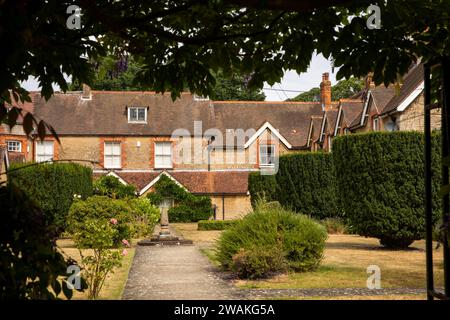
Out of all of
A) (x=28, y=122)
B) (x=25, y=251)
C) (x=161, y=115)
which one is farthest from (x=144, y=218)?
(x=28, y=122)

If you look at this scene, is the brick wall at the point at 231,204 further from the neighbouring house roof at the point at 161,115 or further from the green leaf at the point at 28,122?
the green leaf at the point at 28,122

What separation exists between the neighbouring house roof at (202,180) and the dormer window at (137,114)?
4.36 meters

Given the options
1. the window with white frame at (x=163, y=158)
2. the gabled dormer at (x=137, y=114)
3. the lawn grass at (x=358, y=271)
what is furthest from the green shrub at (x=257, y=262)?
the gabled dormer at (x=137, y=114)

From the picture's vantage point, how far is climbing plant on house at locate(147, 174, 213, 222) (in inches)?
1492

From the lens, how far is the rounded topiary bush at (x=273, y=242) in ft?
43.3

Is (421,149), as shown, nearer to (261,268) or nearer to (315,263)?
(315,263)

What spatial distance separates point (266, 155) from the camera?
44.2m

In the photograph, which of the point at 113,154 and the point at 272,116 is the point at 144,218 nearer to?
the point at 113,154

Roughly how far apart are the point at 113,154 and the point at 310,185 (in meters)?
18.4

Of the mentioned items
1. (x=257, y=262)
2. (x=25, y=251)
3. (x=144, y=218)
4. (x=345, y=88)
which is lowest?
(x=144, y=218)

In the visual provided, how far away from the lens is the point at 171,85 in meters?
5.96

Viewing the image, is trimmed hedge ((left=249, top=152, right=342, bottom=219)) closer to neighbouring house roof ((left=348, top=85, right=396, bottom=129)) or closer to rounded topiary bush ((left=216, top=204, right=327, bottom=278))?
neighbouring house roof ((left=348, top=85, right=396, bottom=129))

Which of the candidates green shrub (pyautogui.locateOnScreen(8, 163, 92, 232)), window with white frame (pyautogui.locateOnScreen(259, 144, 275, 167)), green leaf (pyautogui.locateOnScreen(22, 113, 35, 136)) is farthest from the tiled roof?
green leaf (pyautogui.locateOnScreen(22, 113, 35, 136))

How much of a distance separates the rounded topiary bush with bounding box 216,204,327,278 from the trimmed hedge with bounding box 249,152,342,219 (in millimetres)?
15746
